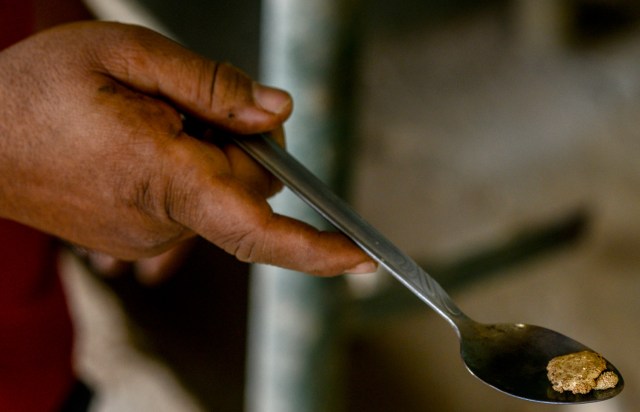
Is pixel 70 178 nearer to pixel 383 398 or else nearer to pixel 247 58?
pixel 383 398

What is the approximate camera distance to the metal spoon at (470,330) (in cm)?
57

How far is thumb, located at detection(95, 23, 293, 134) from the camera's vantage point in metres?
0.62

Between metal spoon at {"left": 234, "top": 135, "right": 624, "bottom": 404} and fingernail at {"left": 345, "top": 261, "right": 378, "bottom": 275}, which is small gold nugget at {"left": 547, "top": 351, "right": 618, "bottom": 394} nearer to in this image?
metal spoon at {"left": 234, "top": 135, "right": 624, "bottom": 404}

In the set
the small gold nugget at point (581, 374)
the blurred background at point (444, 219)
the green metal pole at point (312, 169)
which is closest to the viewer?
the small gold nugget at point (581, 374)

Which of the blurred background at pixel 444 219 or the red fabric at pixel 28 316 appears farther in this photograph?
the blurred background at pixel 444 219

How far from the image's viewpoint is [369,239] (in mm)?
579

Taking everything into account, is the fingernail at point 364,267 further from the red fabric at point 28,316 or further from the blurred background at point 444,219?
the red fabric at point 28,316

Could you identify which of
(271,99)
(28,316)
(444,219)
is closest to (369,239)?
(271,99)

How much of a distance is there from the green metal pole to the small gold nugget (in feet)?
0.95

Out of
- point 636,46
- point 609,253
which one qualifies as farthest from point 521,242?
point 636,46

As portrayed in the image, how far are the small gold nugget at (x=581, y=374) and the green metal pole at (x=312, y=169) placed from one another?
29 centimetres

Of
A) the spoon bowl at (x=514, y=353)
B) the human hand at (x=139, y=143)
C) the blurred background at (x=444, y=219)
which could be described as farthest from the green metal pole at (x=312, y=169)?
the spoon bowl at (x=514, y=353)

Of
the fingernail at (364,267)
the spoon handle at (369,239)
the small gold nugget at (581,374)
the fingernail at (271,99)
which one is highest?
the fingernail at (271,99)

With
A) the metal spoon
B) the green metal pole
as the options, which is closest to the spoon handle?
the metal spoon
